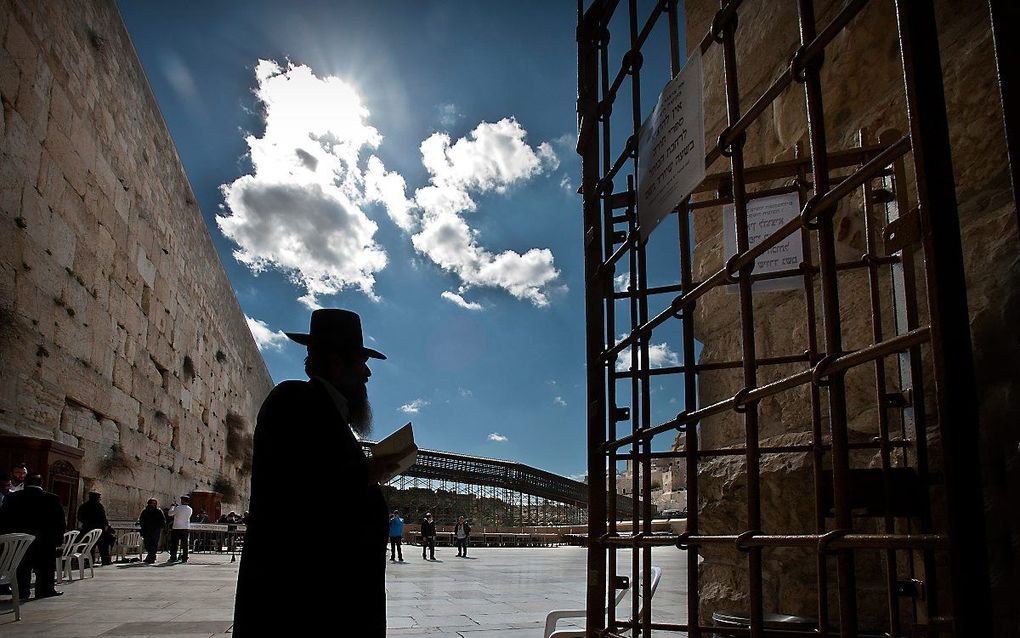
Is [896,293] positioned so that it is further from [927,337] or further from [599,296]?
[927,337]

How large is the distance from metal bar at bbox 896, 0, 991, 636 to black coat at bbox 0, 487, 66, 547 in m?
8.03

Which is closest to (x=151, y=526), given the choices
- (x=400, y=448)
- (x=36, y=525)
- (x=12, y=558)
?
(x=36, y=525)

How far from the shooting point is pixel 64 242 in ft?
32.8

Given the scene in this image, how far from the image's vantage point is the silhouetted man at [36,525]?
6.90 meters

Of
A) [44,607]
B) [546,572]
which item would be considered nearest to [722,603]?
[44,607]

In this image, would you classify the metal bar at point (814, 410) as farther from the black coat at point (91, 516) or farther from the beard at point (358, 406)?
the black coat at point (91, 516)

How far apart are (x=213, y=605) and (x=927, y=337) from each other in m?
6.90

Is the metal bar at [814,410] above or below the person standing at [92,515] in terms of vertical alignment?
above

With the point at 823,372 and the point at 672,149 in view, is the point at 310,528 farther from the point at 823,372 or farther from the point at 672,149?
the point at 823,372

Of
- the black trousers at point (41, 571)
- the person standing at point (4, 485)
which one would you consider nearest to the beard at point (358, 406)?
the black trousers at point (41, 571)

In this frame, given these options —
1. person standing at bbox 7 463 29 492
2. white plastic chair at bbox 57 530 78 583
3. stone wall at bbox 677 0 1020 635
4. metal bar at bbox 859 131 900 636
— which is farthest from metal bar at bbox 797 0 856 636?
white plastic chair at bbox 57 530 78 583

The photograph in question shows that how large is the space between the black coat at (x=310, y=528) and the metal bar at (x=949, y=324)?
5.61 ft

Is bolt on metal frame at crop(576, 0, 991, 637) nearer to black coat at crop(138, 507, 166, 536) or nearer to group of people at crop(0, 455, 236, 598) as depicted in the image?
group of people at crop(0, 455, 236, 598)

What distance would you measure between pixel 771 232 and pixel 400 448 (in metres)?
1.39
